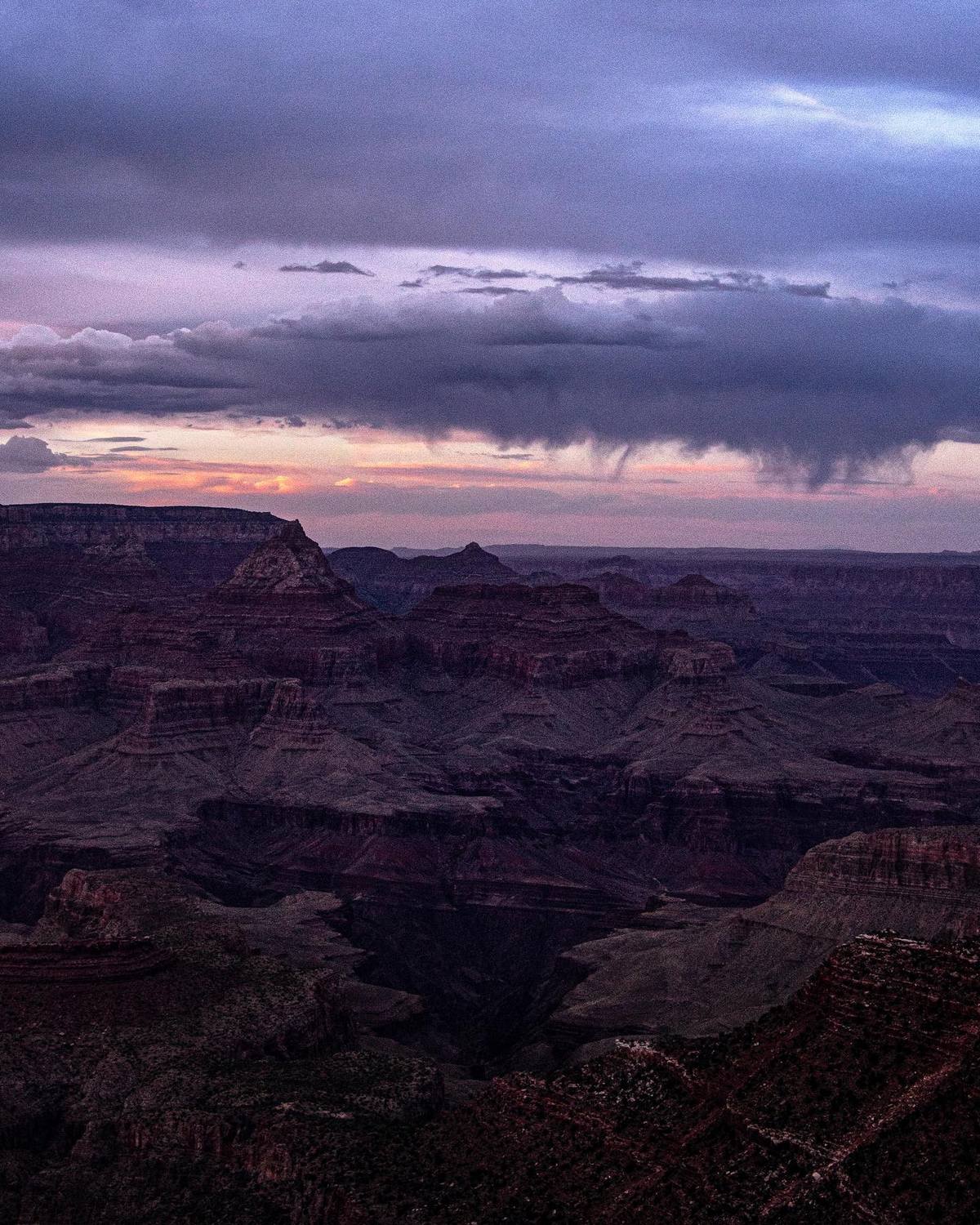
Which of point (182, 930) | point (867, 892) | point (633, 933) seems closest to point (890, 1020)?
point (182, 930)

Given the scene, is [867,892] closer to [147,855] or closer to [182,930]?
[182,930]

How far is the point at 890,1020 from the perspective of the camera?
59.7m

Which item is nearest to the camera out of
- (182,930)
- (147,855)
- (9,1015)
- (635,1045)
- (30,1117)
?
(635,1045)

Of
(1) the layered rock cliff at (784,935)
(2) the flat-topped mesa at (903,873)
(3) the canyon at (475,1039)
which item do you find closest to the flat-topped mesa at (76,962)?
(3) the canyon at (475,1039)

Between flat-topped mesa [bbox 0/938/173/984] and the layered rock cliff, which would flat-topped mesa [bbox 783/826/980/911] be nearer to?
the layered rock cliff

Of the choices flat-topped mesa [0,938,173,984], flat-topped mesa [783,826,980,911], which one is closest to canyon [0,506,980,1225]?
flat-topped mesa [0,938,173,984]

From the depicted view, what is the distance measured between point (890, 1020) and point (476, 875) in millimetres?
141415

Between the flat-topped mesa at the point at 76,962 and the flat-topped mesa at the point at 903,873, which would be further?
the flat-topped mesa at the point at 903,873

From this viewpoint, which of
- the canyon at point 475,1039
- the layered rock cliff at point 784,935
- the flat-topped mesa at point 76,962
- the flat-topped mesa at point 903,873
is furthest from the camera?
the flat-topped mesa at point 903,873

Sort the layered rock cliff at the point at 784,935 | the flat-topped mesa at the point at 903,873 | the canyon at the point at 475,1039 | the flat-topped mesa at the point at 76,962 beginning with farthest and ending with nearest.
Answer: the flat-topped mesa at the point at 903,873 → the layered rock cliff at the point at 784,935 → the flat-topped mesa at the point at 76,962 → the canyon at the point at 475,1039

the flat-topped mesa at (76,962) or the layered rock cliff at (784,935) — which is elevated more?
the flat-topped mesa at (76,962)

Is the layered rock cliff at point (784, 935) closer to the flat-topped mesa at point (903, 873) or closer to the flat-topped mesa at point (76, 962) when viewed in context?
the flat-topped mesa at point (903, 873)

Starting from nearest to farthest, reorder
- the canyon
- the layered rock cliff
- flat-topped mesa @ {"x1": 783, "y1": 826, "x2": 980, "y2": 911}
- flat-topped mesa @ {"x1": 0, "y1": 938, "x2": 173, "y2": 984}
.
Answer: the canyon → flat-topped mesa @ {"x1": 0, "y1": 938, "x2": 173, "y2": 984} → the layered rock cliff → flat-topped mesa @ {"x1": 783, "y1": 826, "x2": 980, "y2": 911}

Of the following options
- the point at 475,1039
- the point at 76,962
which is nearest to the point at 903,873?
the point at 475,1039
